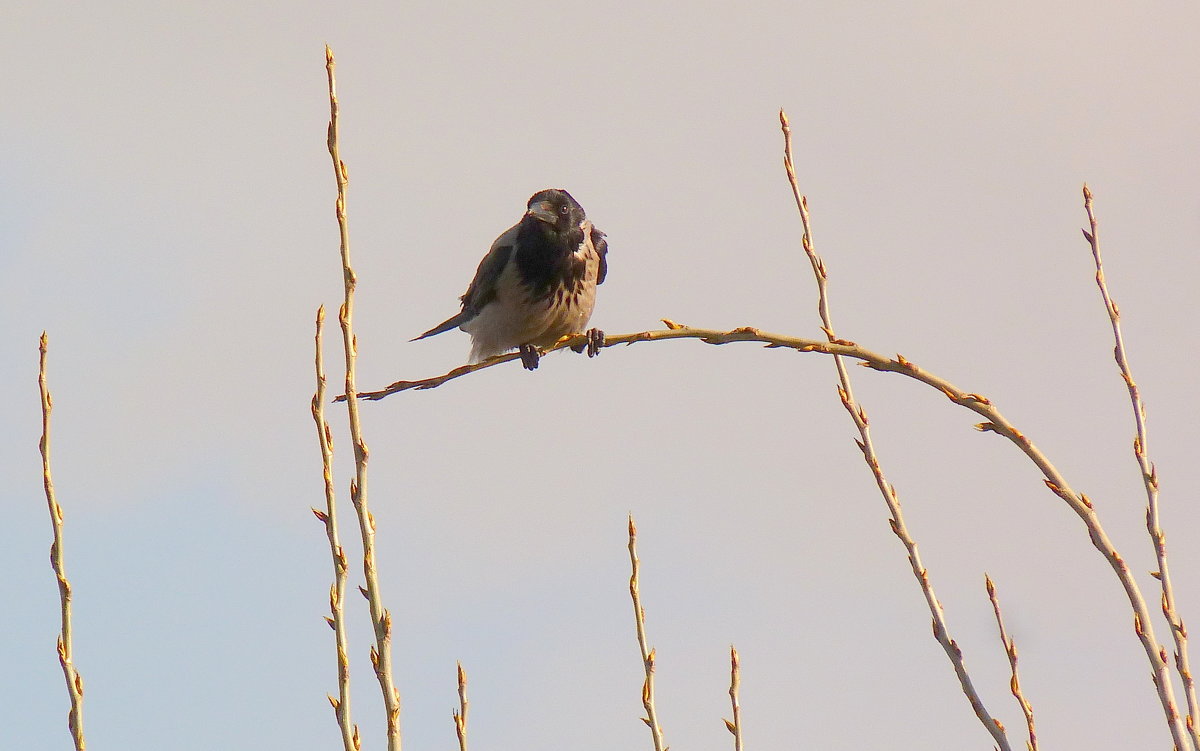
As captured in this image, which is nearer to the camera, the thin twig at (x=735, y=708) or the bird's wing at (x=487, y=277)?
the thin twig at (x=735, y=708)

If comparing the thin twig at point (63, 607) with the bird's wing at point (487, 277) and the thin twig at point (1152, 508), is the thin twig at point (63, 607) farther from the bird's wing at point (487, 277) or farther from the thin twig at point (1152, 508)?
the bird's wing at point (487, 277)

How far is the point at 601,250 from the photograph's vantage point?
9.60m

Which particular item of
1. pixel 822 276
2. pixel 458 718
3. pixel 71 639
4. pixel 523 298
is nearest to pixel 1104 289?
pixel 822 276

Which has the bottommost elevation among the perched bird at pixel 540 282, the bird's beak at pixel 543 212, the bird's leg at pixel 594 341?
the bird's leg at pixel 594 341

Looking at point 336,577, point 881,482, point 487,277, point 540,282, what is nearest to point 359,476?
point 336,577

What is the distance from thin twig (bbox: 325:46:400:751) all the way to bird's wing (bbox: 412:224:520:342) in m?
6.05

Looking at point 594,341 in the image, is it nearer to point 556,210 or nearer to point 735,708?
point 556,210

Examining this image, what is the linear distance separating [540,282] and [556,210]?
0.63m

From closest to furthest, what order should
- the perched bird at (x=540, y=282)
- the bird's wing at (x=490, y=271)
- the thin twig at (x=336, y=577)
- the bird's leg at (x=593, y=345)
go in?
the thin twig at (x=336, y=577) → the bird's leg at (x=593, y=345) → the perched bird at (x=540, y=282) → the bird's wing at (x=490, y=271)

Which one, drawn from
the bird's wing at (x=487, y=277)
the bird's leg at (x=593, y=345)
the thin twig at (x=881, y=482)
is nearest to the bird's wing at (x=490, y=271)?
the bird's wing at (x=487, y=277)

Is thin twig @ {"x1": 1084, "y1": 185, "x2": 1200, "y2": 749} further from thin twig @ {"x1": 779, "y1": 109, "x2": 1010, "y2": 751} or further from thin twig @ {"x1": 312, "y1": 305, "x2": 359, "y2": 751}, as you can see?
thin twig @ {"x1": 312, "y1": 305, "x2": 359, "y2": 751}

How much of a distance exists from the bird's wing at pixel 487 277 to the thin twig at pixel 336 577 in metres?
6.23

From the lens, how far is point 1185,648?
302 centimetres

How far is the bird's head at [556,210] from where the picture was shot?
9.08 metres
